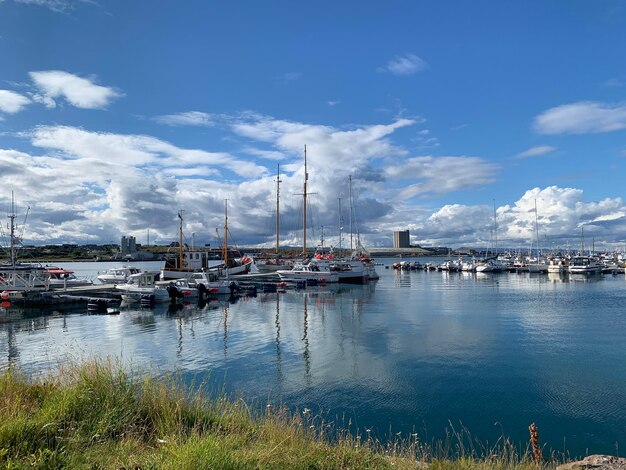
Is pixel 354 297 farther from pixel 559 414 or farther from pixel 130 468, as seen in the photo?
pixel 130 468

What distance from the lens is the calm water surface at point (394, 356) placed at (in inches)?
619

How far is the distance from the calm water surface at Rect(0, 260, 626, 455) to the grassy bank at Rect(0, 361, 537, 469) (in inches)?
243

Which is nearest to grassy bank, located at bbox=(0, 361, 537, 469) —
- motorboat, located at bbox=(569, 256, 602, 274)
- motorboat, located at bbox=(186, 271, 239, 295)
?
motorboat, located at bbox=(186, 271, 239, 295)

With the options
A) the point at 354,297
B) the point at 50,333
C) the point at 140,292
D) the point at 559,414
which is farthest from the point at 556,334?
the point at 140,292

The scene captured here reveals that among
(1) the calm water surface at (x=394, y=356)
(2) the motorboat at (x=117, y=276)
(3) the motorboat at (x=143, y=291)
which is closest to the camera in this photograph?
(1) the calm water surface at (x=394, y=356)

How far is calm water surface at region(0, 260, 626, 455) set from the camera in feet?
51.6

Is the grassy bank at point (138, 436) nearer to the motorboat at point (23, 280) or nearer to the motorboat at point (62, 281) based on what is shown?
the motorboat at point (23, 280)

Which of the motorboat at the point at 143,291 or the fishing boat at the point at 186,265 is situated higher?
the fishing boat at the point at 186,265

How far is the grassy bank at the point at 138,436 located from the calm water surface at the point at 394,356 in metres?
6.16

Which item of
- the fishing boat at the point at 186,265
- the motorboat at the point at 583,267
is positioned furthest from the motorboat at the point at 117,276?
the motorboat at the point at 583,267

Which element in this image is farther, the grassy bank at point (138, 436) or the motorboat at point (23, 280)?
the motorboat at point (23, 280)

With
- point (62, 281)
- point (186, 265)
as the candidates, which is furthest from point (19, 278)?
point (186, 265)

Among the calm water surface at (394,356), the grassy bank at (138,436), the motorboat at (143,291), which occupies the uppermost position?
the grassy bank at (138,436)

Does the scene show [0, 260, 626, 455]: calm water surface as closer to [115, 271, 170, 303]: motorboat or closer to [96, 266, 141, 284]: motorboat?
[115, 271, 170, 303]: motorboat
